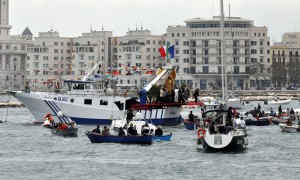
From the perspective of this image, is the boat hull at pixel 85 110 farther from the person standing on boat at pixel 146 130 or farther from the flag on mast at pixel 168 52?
the person standing on boat at pixel 146 130

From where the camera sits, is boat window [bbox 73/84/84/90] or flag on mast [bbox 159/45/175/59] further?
boat window [bbox 73/84/84/90]

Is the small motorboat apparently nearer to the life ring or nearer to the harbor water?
the harbor water

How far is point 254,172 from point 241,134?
8757 millimetres

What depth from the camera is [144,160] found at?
60.9 meters

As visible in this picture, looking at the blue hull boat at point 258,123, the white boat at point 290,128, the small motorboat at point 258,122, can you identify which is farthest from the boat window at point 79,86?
the white boat at point 290,128

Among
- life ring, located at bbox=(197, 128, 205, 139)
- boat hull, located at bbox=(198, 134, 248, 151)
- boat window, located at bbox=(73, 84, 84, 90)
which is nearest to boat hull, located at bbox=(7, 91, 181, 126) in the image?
A: boat window, located at bbox=(73, 84, 84, 90)

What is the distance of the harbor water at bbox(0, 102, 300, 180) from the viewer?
54.8 metres

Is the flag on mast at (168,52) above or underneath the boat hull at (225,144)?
above

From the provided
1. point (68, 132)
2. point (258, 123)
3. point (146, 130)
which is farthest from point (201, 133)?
point (258, 123)

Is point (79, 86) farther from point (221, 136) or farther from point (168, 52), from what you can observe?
point (221, 136)

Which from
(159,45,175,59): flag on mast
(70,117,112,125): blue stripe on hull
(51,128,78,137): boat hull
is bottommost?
(51,128,78,137): boat hull

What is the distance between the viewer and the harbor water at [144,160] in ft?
180

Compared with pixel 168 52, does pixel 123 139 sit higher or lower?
lower

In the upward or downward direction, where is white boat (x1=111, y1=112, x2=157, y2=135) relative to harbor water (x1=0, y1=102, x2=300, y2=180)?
upward
